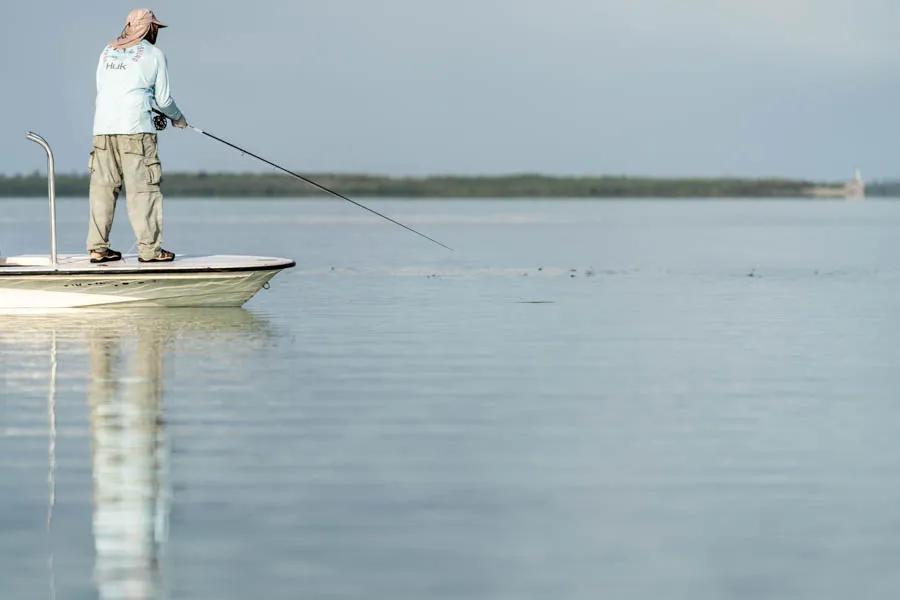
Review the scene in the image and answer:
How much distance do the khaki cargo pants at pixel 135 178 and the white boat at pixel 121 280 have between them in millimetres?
320

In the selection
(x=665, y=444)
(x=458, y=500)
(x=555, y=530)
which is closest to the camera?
(x=555, y=530)

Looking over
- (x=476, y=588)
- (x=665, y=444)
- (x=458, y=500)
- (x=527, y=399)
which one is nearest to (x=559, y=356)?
(x=527, y=399)

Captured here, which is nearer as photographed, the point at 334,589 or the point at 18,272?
the point at 334,589

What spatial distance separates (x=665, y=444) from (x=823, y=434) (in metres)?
0.96

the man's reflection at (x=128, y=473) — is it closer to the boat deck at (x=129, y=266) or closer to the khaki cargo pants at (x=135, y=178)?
the boat deck at (x=129, y=266)

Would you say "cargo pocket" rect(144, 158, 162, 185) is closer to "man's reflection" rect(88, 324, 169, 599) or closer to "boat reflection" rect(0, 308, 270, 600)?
"boat reflection" rect(0, 308, 270, 600)

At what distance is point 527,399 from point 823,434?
2.10m

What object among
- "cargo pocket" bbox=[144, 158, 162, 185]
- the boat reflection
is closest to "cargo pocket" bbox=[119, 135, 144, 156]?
"cargo pocket" bbox=[144, 158, 162, 185]

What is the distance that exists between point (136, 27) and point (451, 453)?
30.6 ft

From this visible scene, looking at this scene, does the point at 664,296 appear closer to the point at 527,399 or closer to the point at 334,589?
the point at 527,399

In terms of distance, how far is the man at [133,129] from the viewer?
1675 centimetres

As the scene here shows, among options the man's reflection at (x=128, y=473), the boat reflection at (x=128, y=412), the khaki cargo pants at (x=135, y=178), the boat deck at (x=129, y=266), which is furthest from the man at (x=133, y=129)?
the man's reflection at (x=128, y=473)

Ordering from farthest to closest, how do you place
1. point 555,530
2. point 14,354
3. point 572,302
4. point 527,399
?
point 572,302 → point 14,354 → point 527,399 → point 555,530

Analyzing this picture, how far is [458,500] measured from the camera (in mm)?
7363
